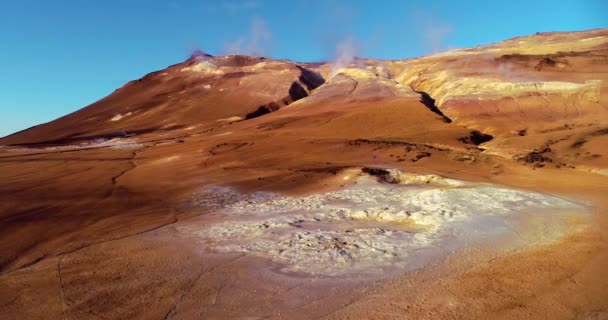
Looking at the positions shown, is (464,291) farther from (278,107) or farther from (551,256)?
(278,107)

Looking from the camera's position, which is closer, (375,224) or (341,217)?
(375,224)

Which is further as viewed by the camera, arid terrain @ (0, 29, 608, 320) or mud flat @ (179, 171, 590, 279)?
mud flat @ (179, 171, 590, 279)

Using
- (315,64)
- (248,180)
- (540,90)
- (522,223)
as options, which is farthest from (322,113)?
(315,64)

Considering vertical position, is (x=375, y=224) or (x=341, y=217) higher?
(x=341, y=217)

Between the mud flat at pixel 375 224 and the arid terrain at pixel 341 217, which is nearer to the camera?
the arid terrain at pixel 341 217
